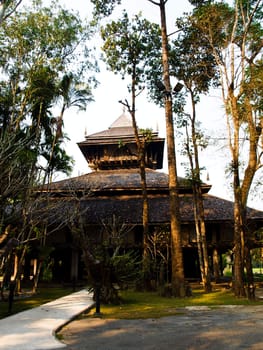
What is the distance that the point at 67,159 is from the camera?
17.8 metres

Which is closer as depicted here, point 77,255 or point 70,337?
point 70,337

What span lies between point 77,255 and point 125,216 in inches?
149

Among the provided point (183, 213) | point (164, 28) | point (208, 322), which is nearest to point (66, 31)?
point (164, 28)

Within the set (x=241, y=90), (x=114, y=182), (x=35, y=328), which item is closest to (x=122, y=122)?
(x=114, y=182)

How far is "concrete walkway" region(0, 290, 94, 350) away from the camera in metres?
5.17

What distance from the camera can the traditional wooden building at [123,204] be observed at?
770 inches

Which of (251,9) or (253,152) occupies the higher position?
(251,9)

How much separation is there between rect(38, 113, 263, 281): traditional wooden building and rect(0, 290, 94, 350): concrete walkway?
7.97m

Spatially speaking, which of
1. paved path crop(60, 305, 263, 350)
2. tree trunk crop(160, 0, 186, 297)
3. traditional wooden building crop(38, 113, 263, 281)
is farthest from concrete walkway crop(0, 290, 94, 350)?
traditional wooden building crop(38, 113, 263, 281)

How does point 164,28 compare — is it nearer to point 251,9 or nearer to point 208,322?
point 251,9

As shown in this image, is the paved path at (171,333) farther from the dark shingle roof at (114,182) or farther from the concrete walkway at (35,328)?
the dark shingle roof at (114,182)

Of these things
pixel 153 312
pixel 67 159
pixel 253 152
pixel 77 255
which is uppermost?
pixel 67 159

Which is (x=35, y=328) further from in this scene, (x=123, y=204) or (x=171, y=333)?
(x=123, y=204)

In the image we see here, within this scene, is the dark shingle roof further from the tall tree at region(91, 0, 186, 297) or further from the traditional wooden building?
the tall tree at region(91, 0, 186, 297)
